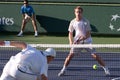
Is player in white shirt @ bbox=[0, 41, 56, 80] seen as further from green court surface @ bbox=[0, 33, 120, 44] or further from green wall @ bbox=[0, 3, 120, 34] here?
green wall @ bbox=[0, 3, 120, 34]

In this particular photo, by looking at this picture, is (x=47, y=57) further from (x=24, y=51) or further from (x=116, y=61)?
(x=116, y=61)

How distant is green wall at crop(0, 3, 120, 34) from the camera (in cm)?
1972

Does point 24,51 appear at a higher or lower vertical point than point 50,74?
higher

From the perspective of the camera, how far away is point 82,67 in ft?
44.7

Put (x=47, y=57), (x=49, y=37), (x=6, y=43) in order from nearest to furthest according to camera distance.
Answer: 1. (x=47, y=57)
2. (x=6, y=43)
3. (x=49, y=37)

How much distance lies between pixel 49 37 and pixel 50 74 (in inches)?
267

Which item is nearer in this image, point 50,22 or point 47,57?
point 47,57

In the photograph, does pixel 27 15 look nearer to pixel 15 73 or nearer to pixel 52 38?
pixel 52 38

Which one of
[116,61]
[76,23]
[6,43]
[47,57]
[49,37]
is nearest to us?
[47,57]

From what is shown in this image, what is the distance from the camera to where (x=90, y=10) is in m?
19.8

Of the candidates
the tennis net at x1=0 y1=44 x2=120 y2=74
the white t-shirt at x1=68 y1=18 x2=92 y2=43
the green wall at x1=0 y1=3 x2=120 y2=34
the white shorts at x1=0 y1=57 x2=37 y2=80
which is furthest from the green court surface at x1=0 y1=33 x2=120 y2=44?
the white shorts at x1=0 y1=57 x2=37 y2=80

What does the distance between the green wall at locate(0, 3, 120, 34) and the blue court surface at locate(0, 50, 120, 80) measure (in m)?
4.44

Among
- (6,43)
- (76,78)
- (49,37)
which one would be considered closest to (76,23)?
(76,78)

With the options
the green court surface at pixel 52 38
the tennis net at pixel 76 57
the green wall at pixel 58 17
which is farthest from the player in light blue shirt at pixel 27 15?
the tennis net at pixel 76 57
